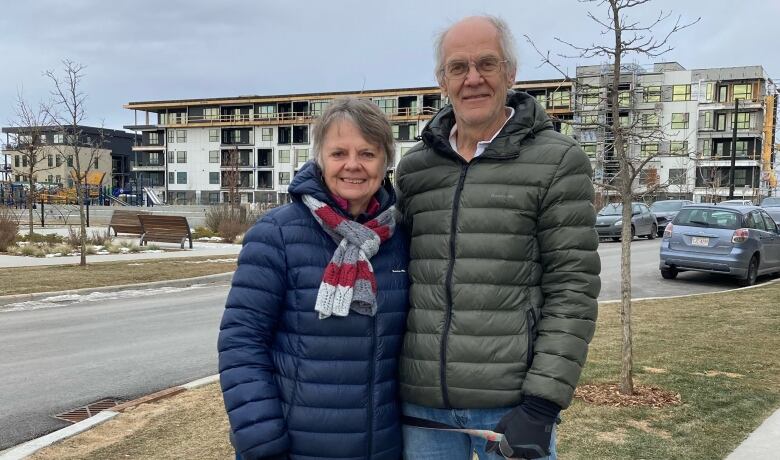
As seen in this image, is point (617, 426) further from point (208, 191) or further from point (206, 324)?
point (208, 191)

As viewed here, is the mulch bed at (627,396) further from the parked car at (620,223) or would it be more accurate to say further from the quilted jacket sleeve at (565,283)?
the parked car at (620,223)

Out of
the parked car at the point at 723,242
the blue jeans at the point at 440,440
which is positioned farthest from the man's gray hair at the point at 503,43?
the parked car at the point at 723,242

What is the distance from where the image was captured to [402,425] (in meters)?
2.43

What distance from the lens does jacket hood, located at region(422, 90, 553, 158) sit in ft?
7.43

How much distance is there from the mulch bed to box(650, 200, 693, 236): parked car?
23.9 m

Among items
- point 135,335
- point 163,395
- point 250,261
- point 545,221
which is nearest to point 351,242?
point 250,261

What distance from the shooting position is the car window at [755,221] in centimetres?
1295

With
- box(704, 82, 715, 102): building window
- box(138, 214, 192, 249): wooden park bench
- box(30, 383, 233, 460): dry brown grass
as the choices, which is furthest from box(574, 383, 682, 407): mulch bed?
box(704, 82, 715, 102): building window

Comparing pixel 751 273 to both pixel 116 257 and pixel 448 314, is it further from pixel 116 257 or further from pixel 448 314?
pixel 116 257

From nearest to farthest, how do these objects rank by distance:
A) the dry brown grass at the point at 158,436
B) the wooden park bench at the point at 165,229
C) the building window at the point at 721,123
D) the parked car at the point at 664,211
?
1. the dry brown grass at the point at 158,436
2. the wooden park bench at the point at 165,229
3. the parked car at the point at 664,211
4. the building window at the point at 721,123

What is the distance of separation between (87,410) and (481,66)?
4763mm

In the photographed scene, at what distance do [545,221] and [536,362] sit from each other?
1.60 feet

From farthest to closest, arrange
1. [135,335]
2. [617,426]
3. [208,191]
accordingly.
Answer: [208,191] → [135,335] → [617,426]

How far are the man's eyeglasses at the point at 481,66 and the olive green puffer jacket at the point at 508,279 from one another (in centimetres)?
19
